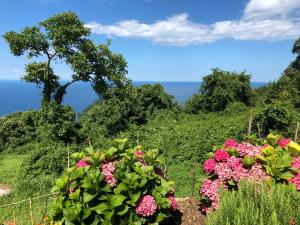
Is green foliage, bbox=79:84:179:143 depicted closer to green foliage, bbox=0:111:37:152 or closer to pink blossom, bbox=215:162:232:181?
green foliage, bbox=0:111:37:152

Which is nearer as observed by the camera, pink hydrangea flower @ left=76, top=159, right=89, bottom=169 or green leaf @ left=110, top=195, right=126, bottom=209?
green leaf @ left=110, top=195, right=126, bottom=209

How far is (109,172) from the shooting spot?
18.9 feet

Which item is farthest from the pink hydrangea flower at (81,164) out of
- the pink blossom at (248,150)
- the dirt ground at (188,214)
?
the pink blossom at (248,150)

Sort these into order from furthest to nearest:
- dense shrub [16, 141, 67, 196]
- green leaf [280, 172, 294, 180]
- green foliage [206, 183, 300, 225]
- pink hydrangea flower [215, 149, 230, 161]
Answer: dense shrub [16, 141, 67, 196], pink hydrangea flower [215, 149, 230, 161], green leaf [280, 172, 294, 180], green foliage [206, 183, 300, 225]

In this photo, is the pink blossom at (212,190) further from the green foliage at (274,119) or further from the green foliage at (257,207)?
the green foliage at (274,119)

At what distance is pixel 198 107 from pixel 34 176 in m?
23.1

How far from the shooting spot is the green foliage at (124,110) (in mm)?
27422

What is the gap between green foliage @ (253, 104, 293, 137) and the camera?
19.2 metres

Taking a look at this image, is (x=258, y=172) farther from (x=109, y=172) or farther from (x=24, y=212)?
(x=24, y=212)

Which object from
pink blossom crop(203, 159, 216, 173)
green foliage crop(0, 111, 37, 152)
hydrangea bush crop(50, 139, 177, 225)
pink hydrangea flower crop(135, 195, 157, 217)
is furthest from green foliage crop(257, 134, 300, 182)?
green foliage crop(0, 111, 37, 152)

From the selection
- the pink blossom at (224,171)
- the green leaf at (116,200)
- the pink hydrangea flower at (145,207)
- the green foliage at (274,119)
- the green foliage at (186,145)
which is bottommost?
the green foliage at (186,145)

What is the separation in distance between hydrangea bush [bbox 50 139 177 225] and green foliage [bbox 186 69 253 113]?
2924 cm

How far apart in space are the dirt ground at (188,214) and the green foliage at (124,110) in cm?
1864

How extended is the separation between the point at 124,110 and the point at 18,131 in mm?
Answer: 8460
